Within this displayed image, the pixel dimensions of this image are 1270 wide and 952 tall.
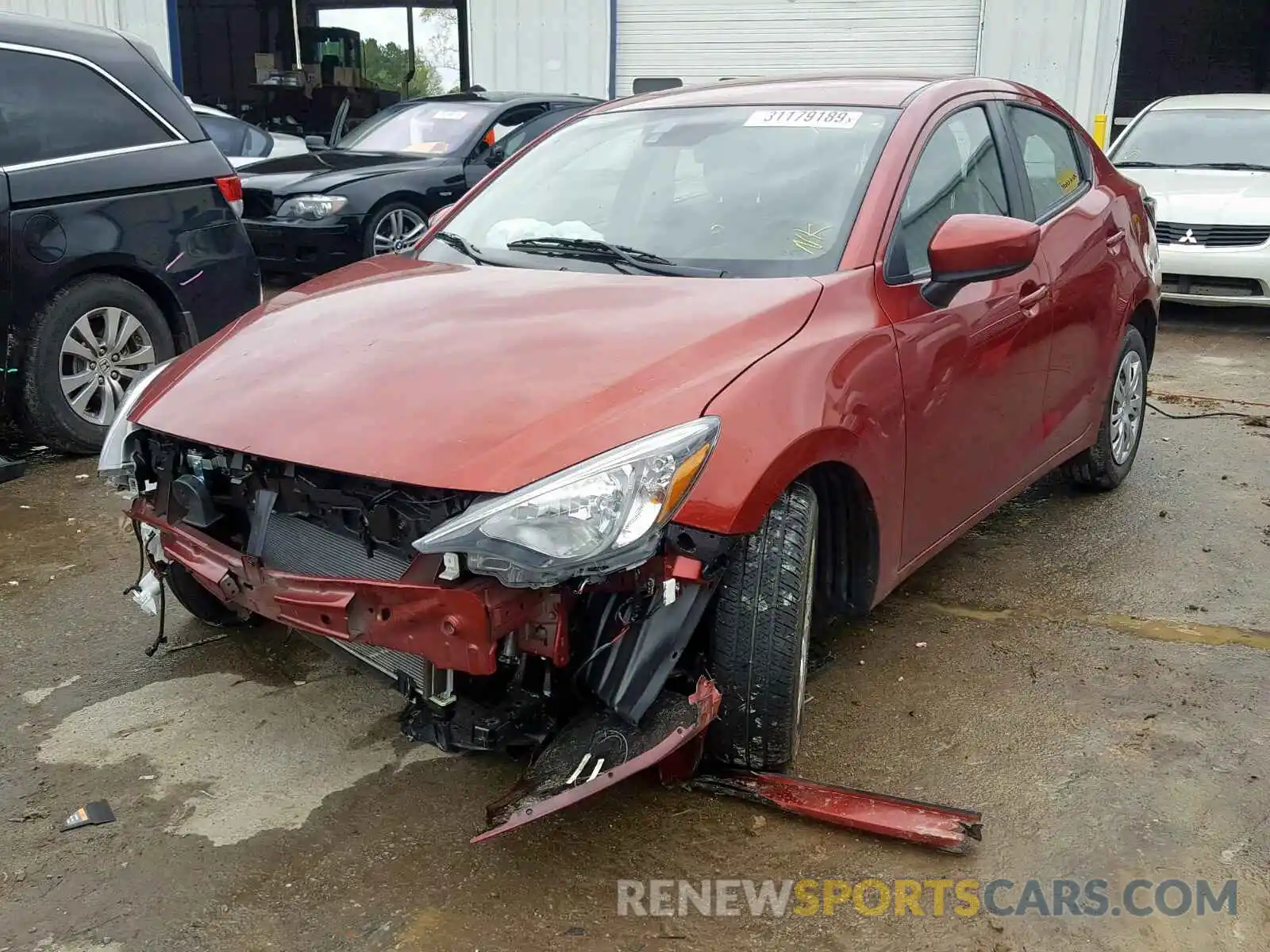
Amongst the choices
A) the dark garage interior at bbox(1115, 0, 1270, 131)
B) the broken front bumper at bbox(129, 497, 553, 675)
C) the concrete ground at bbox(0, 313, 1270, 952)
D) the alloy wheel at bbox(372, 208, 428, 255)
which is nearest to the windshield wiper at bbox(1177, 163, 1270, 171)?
the concrete ground at bbox(0, 313, 1270, 952)

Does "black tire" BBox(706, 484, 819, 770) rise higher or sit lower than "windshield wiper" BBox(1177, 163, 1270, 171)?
lower

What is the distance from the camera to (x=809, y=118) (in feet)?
11.5

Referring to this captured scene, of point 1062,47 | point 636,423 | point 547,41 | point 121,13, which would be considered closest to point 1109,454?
point 636,423

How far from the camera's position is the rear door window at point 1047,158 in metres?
4.05

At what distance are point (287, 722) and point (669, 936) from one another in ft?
4.16

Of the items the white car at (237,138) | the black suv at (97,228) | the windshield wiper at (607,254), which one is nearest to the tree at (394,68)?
the white car at (237,138)

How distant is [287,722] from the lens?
3090 mm

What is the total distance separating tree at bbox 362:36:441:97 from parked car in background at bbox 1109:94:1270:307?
39.2 feet

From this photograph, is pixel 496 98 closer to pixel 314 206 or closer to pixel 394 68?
pixel 314 206

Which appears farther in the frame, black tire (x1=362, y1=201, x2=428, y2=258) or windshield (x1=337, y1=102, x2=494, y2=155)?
windshield (x1=337, y1=102, x2=494, y2=155)

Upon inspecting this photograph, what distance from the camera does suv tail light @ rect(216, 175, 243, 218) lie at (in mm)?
5613

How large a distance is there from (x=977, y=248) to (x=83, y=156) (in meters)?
3.96

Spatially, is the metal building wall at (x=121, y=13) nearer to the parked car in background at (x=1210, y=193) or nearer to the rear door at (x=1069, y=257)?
the parked car in background at (x=1210, y=193)

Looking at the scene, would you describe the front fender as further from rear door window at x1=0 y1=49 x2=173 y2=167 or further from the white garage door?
the white garage door
